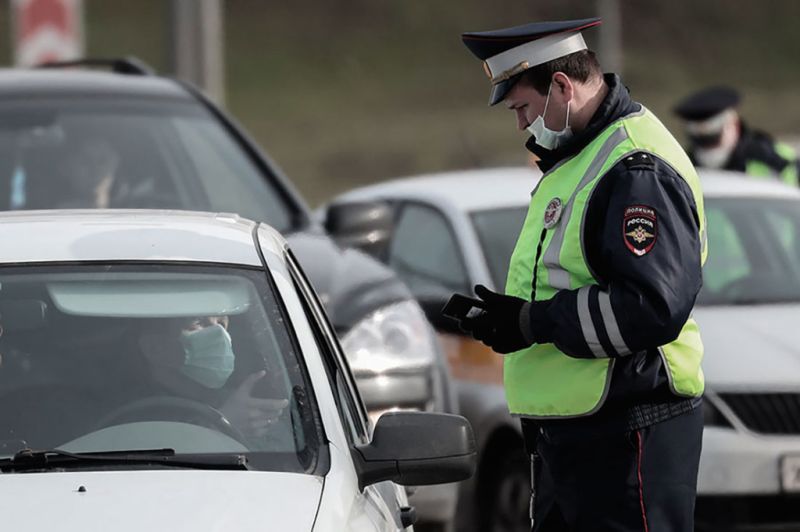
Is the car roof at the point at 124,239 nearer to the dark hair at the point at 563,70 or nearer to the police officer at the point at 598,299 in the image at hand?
the police officer at the point at 598,299

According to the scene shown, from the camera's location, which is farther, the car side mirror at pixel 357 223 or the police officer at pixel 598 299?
the car side mirror at pixel 357 223

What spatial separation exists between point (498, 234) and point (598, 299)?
3.77 m

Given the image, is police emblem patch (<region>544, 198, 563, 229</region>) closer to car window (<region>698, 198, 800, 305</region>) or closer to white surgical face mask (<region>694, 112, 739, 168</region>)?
car window (<region>698, 198, 800, 305</region>)

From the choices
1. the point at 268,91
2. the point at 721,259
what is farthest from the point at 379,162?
the point at 721,259

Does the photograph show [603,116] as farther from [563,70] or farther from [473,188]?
[473,188]

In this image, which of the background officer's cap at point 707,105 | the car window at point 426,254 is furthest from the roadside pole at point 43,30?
the background officer's cap at point 707,105

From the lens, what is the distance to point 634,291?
13.0ft

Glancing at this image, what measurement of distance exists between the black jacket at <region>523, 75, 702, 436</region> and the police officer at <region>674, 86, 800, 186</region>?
612 cm

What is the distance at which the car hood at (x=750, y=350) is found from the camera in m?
6.47

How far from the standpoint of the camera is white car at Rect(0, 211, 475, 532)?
11.6 ft

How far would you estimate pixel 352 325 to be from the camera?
6152 mm

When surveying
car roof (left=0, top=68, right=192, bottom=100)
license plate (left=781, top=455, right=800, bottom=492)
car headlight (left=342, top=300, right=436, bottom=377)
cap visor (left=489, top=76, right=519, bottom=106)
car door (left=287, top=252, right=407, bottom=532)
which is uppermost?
cap visor (left=489, top=76, right=519, bottom=106)

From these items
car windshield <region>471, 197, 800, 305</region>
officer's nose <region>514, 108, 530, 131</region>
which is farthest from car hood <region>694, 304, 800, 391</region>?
officer's nose <region>514, 108, 530, 131</region>

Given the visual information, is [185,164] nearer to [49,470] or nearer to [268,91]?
[49,470]
